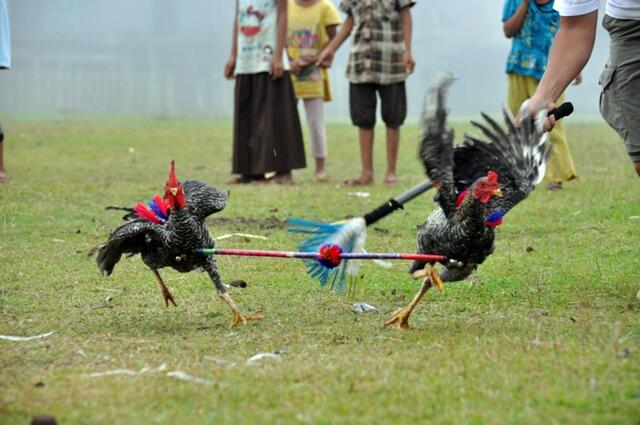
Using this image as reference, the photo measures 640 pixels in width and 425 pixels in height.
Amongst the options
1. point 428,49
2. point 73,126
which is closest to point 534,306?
point 73,126

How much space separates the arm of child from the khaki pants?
16.0 inches

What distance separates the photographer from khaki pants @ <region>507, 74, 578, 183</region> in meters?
9.30

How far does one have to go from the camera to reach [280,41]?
10070mm

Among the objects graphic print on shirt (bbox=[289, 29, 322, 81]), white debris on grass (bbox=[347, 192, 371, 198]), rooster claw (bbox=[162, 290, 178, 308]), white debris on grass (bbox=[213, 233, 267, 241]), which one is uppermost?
graphic print on shirt (bbox=[289, 29, 322, 81])

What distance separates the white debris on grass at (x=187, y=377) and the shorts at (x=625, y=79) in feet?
7.92

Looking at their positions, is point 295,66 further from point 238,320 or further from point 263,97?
point 238,320

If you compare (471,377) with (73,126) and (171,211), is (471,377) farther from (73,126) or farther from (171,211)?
(73,126)

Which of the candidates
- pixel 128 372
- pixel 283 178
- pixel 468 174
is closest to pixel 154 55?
pixel 283 178

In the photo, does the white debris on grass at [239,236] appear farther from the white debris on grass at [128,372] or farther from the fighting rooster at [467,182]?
the white debris on grass at [128,372]

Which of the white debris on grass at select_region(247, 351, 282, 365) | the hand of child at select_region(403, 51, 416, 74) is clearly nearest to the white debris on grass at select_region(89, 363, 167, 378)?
the white debris on grass at select_region(247, 351, 282, 365)

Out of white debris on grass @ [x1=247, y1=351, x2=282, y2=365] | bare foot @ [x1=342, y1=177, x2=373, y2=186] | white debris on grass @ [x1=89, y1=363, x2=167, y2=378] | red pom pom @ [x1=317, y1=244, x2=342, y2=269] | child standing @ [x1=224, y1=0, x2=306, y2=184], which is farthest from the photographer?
bare foot @ [x1=342, y1=177, x2=373, y2=186]

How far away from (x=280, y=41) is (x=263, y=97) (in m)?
0.64

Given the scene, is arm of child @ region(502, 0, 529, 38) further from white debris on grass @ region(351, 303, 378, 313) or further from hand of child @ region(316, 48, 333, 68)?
white debris on grass @ region(351, 303, 378, 313)

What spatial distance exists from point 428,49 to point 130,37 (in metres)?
7.80
